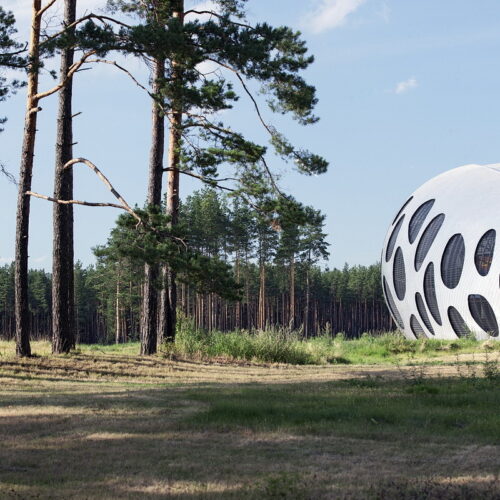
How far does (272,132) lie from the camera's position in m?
20.2

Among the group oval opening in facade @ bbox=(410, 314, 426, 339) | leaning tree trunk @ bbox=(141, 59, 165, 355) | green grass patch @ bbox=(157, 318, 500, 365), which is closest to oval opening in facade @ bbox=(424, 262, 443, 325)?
oval opening in facade @ bbox=(410, 314, 426, 339)

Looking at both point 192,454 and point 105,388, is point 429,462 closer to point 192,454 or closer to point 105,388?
point 192,454

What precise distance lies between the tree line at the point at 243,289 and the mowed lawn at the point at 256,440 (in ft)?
126

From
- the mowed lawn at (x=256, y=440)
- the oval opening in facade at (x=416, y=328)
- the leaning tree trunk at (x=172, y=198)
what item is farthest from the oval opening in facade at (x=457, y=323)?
the mowed lawn at (x=256, y=440)

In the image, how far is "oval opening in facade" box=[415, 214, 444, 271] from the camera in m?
28.1

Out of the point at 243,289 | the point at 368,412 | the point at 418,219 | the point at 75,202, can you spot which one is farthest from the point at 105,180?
the point at 243,289

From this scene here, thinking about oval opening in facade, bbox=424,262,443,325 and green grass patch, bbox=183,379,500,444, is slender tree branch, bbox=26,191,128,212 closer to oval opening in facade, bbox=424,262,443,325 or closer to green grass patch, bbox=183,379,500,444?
green grass patch, bbox=183,379,500,444

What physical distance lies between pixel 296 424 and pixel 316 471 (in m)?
2.00

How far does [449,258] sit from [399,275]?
13.3 feet

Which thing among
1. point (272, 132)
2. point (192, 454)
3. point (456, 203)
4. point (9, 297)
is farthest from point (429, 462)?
point (9, 297)

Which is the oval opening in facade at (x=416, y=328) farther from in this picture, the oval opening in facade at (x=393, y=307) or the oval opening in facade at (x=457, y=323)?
the oval opening in facade at (x=457, y=323)

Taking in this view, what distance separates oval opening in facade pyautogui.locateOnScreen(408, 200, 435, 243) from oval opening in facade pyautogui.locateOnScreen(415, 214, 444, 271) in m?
0.76

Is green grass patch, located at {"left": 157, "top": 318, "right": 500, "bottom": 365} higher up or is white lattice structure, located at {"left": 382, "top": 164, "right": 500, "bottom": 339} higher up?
white lattice structure, located at {"left": 382, "top": 164, "right": 500, "bottom": 339}

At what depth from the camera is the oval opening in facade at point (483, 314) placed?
2544 cm
